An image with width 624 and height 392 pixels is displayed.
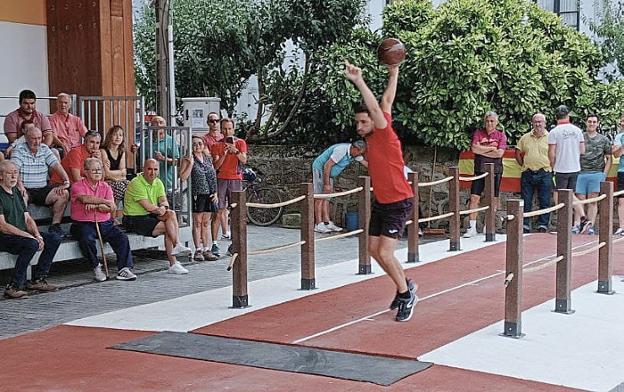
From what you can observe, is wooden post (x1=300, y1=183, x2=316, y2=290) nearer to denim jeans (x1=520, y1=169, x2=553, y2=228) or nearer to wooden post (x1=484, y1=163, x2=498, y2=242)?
wooden post (x1=484, y1=163, x2=498, y2=242)

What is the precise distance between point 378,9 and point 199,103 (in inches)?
283

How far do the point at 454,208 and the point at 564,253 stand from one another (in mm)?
3876

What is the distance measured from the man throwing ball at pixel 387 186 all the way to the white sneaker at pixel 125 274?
3992mm

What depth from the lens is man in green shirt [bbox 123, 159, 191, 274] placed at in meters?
12.2

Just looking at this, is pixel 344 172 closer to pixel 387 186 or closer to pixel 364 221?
pixel 364 221

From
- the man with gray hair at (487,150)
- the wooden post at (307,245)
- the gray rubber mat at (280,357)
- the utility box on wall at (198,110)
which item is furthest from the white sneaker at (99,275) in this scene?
the man with gray hair at (487,150)

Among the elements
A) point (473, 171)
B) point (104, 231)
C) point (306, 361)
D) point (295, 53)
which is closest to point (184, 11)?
point (295, 53)

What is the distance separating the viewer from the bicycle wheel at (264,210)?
18094 mm

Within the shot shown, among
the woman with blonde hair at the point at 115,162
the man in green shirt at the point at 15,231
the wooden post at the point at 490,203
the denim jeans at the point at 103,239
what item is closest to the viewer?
the man in green shirt at the point at 15,231

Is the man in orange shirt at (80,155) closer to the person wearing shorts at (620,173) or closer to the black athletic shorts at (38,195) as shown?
the black athletic shorts at (38,195)

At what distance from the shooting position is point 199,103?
687 inches

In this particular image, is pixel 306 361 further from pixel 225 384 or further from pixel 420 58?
pixel 420 58

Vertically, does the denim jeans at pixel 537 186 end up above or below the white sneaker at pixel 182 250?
above

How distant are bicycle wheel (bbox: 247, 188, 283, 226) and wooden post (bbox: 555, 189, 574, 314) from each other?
30.4 ft
